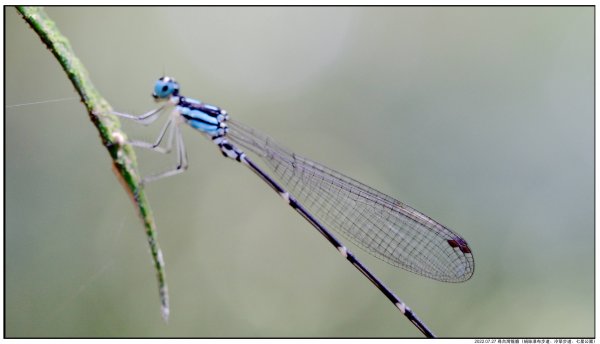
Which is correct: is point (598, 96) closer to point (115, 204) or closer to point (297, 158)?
point (297, 158)

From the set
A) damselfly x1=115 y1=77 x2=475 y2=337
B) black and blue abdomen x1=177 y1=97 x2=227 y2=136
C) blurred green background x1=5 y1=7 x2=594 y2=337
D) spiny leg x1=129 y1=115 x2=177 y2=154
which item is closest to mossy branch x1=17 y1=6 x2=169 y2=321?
spiny leg x1=129 y1=115 x2=177 y2=154

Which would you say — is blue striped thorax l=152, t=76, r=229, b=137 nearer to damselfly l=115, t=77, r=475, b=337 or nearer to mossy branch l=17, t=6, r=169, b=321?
damselfly l=115, t=77, r=475, b=337

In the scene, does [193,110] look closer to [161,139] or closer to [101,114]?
[161,139]

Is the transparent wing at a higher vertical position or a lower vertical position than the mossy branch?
lower

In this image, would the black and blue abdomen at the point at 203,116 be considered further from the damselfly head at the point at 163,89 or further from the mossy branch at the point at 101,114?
the mossy branch at the point at 101,114

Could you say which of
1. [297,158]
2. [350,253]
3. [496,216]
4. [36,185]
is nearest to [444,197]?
[496,216]
